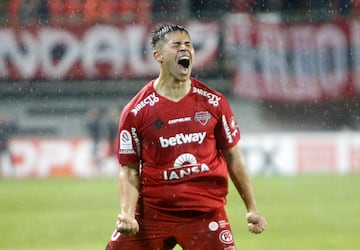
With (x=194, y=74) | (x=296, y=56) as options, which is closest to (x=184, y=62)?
(x=194, y=74)

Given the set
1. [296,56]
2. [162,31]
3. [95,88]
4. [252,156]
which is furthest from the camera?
[95,88]

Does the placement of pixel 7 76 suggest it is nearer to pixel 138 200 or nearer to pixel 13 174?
pixel 13 174

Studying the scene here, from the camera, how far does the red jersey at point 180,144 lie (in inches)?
242

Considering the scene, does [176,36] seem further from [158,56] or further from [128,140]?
[128,140]

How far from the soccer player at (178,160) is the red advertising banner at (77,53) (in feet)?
49.5

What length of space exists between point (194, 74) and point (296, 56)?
7.48ft

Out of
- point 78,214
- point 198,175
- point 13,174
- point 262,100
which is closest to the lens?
point 198,175

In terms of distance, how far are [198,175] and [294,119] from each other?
16.5 m

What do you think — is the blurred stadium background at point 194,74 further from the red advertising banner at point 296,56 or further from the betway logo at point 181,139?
the betway logo at point 181,139

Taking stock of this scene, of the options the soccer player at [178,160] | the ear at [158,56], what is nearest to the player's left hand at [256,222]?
the soccer player at [178,160]

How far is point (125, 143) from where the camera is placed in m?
6.21

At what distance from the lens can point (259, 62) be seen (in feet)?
69.5

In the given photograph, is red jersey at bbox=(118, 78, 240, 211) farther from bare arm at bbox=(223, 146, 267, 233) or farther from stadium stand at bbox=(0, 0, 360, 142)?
stadium stand at bbox=(0, 0, 360, 142)

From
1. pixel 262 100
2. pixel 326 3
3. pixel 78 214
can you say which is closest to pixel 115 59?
pixel 262 100
